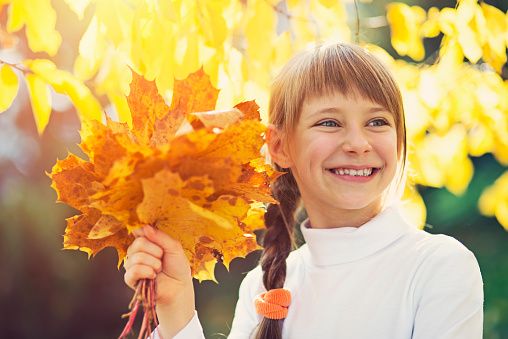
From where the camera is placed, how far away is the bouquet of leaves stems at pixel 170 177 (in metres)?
0.67

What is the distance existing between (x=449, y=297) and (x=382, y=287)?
0.15 m

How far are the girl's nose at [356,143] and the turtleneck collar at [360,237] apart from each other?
18 centimetres

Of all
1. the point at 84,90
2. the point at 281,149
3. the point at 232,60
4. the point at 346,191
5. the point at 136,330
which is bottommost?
the point at 136,330

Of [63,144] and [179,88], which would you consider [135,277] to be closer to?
[179,88]

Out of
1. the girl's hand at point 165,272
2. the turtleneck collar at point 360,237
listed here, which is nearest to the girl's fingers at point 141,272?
the girl's hand at point 165,272

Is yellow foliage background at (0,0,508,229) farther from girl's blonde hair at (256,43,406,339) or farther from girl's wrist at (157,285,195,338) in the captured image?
girl's wrist at (157,285,195,338)

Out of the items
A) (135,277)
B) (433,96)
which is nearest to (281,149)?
(135,277)

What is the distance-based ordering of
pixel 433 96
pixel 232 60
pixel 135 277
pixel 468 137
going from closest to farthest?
1. pixel 135 277
2. pixel 232 60
3. pixel 433 96
4. pixel 468 137

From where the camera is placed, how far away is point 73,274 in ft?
10.5

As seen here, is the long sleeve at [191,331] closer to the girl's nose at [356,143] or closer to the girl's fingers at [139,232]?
the girl's fingers at [139,232]

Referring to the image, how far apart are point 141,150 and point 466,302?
65 cm

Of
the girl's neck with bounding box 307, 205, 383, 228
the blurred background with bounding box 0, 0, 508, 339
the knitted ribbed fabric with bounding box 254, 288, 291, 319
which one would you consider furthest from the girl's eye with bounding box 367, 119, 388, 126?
the blurred background with bounding box 0, 0, 508, 339

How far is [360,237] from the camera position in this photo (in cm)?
114

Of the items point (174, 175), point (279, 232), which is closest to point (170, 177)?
point (174, 175)
